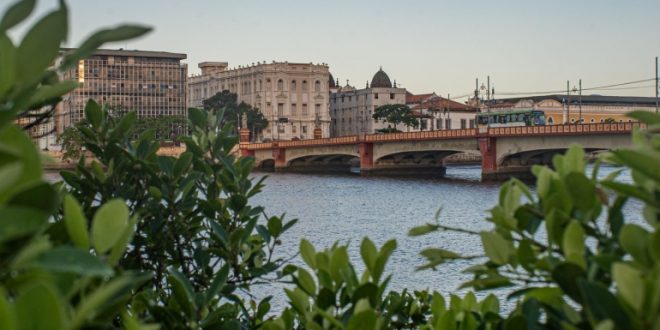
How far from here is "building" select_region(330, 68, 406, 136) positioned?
9994 centimetres

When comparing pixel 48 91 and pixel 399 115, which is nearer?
pixel 48 91

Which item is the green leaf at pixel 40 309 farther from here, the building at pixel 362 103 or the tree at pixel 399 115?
the building at pixel 362 103

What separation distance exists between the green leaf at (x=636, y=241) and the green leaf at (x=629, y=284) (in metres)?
0.20

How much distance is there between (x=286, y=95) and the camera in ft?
328

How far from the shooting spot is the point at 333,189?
44.7 m

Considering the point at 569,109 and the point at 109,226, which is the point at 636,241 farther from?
the point at 569,109

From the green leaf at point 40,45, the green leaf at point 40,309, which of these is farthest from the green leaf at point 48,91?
the green leaf at point 40,309

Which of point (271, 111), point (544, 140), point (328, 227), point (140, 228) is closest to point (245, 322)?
Result: point (140, 228)

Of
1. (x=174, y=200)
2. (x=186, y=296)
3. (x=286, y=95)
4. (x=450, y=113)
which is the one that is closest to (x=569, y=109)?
(x=450, y=113)

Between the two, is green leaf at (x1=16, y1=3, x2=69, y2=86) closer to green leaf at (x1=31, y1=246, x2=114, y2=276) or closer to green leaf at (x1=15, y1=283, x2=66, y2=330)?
green leaf at (x1=31, y1=246, x2=114, y2=276)

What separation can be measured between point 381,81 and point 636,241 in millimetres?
103502

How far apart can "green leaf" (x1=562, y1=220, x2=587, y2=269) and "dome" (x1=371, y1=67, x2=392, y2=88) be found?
103 meters

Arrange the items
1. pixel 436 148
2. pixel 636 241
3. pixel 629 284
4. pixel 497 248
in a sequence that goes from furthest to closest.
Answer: pixel 436 148 → pixel 497 248 → pixel 636 241 → pixel 629 284

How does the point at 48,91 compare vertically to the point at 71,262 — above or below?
above
